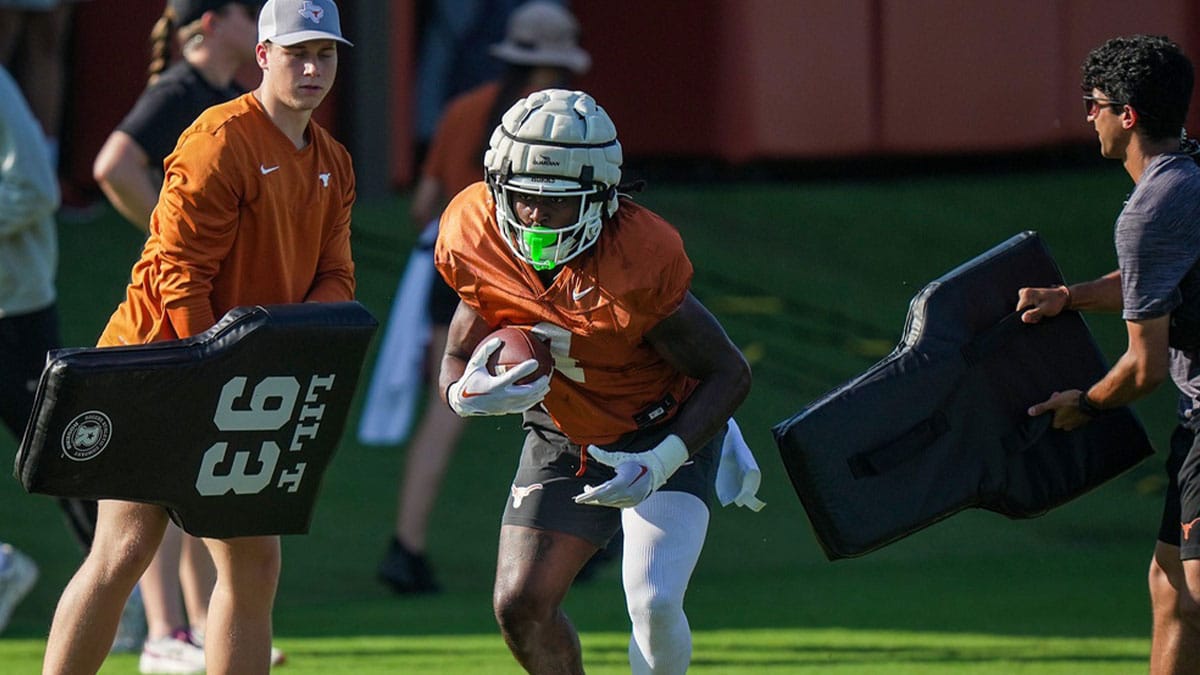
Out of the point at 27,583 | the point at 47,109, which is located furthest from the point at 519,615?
the point at 47,109

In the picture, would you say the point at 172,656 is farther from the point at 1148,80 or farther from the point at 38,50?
the point at 38,50

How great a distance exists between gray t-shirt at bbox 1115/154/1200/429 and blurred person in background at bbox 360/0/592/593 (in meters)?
3.07

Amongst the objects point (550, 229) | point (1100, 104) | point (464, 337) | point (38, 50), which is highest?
point (1100, 104)

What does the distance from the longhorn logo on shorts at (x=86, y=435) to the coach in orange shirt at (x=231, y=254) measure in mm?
276

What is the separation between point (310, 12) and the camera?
477cm

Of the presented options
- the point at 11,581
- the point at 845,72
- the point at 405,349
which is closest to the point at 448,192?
the point at 405,349

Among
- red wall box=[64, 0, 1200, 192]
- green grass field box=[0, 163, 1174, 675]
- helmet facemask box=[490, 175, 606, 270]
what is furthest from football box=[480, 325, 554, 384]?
red wall box=[64, 0, 1200, 192]

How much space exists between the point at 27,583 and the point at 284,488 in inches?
85.7

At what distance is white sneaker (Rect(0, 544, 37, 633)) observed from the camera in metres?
6.50

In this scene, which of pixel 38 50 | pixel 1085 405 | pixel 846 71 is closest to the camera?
pixel 1085 405

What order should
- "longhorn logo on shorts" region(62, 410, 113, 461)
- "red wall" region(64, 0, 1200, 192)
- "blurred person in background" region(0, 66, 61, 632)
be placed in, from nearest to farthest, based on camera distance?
1. "longhorn logo on shorts" region(62, 410, 113, 461)
2. "blurred person in background" region(0, 66, 61, 632)
3. "red wall" region(64, 0, 1200, 192)

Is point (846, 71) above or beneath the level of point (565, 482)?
beneath

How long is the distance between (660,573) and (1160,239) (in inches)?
54.7

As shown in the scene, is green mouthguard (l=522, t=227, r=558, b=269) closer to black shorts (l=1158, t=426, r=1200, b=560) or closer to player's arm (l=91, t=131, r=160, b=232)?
black shorts (l=1158, t=426, r=1200, b=560)
